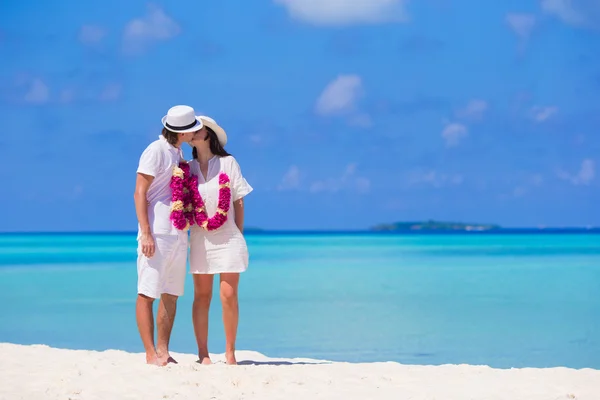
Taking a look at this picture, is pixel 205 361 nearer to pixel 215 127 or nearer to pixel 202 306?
pixel 202 306

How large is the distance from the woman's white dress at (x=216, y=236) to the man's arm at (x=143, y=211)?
1.20ft

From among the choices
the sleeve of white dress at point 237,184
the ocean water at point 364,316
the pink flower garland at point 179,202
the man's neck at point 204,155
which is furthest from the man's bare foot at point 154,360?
the ocean water at point 364,316

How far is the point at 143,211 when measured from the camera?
535 cm

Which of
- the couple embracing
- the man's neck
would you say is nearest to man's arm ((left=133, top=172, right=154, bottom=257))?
the couple embracing

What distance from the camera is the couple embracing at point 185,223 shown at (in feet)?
17.8

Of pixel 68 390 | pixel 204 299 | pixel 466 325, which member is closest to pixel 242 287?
pixel 466 325

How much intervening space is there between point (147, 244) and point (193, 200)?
0.41 m

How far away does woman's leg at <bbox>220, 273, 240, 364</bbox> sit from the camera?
5699mm

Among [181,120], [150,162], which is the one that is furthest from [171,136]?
[150,162]

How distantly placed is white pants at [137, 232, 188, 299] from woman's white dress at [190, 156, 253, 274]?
0.16 m

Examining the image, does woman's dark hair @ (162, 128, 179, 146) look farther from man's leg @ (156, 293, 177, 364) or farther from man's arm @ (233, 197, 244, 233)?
man's leg @ (156, 293, 177, 364)

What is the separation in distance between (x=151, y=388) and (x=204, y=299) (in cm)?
106

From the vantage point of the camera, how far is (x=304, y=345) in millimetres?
8969

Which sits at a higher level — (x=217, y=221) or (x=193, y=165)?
(x=193, y=165)
